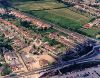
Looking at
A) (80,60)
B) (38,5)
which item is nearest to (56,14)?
(38,5)

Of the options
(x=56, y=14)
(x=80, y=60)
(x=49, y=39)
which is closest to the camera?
(x=80, y=60)

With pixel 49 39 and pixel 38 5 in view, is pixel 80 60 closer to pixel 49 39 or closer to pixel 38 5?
pixel 49 39

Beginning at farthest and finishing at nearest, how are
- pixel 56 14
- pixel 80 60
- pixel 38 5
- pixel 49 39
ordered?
pixel 38 5, pixel 56 14, pixel 49 39, pixel 80 60

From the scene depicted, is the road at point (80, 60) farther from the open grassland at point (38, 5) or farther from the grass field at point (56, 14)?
the open grassland at point (38, 5)

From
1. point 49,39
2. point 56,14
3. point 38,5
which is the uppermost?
point 38,5

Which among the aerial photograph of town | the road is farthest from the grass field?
the road

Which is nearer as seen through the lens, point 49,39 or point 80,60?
point 80,60

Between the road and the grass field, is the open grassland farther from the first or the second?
the road
